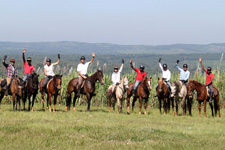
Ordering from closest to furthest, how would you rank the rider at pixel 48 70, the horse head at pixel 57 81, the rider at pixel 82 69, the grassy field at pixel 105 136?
the grassy field at pixel 105 136 < the horse head at pixel 57 81 < the rider at pixel 48 70 < the rider at pixel 82 69

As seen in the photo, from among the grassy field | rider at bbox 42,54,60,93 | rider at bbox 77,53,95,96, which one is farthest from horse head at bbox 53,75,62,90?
the grassy field

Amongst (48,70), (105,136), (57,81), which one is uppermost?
(48,70)

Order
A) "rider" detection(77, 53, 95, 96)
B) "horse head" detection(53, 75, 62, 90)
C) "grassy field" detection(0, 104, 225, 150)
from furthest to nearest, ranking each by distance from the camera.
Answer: "rider" detection(77, 53, 95, 96) → "horse head" detection(53, 75, 62, 90) → "grassy field" detection(0, 104, 225, 150)

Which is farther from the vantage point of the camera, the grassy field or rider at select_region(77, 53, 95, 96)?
rider at select_region(77, 53, 95, 96)

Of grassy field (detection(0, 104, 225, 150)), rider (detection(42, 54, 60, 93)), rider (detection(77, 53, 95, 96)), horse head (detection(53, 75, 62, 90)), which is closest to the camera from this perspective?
grassy field (detection(0, 104, 225, 150))

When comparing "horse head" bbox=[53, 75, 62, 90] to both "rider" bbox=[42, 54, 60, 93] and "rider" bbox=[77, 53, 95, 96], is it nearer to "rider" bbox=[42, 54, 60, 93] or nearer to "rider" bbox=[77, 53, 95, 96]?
"rider" bbox=[42, 54, 60, 93]

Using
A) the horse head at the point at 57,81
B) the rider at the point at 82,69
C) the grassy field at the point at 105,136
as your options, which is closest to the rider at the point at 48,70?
the horse head at the point at 57,81

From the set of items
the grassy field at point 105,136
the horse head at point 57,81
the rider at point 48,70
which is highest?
the rider at point 48,70

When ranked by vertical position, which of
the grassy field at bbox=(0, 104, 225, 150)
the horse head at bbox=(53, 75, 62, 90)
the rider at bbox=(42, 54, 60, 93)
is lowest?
the grassy field at bbox=(0, 104, 225, 150)

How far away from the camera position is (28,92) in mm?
22828

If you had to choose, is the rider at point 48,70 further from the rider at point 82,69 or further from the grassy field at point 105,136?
the grassy field at point 105,136

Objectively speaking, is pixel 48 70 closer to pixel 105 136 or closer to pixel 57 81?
pixel 57 81

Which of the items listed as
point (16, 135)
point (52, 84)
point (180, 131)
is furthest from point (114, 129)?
point (52, 84)

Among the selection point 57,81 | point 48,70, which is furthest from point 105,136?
point 48,70
